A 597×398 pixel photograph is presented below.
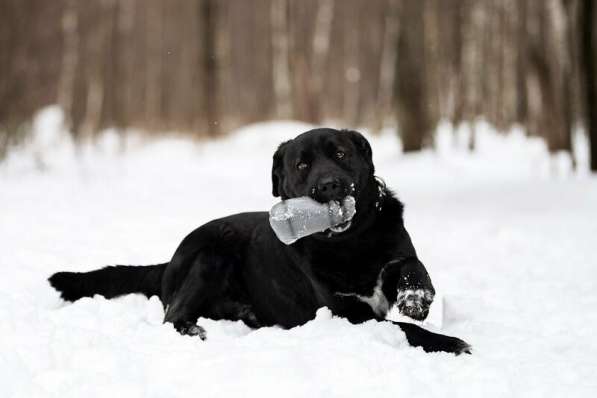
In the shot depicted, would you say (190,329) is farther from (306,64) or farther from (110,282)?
(306,64)

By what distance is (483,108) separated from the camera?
3042 cm

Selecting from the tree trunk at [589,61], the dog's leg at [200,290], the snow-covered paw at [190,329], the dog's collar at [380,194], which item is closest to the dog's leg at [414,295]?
the dog's collar at [380,194]

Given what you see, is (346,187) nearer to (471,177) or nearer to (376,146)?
(471,177)

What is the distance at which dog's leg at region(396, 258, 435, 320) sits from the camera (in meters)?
3.12

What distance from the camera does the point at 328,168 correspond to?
3525 millimetres

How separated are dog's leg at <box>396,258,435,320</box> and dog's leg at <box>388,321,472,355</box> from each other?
3.3 inches

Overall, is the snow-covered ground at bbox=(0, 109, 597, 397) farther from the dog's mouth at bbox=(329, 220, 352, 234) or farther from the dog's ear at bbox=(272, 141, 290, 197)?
the dog's ear at bbox=(272, 141, 290, 197)

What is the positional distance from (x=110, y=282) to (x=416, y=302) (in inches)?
74.7

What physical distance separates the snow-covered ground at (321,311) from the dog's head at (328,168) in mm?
638

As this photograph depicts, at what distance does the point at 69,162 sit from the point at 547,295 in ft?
46.8

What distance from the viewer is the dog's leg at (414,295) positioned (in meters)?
3.12

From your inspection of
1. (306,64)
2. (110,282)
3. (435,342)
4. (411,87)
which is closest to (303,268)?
(435,342)

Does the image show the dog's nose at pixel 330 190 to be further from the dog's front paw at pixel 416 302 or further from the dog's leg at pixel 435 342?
the dog's leg at pixel 435 342

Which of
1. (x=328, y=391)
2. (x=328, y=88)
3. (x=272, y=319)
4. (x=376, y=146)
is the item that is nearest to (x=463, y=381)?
(x=328, y=391)
